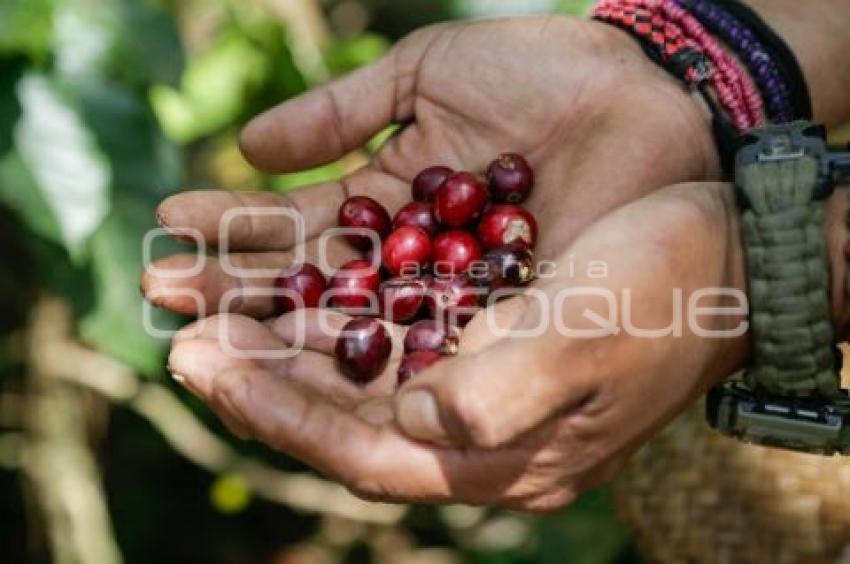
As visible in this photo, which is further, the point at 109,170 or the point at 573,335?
the point at 109,170

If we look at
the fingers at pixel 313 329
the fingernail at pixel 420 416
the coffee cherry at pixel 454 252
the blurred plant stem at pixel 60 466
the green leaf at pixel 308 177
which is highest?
the fingernail at pixel 420 416

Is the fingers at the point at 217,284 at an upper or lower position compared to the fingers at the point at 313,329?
upper

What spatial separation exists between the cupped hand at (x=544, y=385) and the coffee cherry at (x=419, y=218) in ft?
1.74

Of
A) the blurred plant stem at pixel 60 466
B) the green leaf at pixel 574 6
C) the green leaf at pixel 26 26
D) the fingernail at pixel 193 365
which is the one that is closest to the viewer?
the fingernail at pixel 193 365

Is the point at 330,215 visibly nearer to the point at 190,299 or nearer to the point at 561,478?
the point at 190,299

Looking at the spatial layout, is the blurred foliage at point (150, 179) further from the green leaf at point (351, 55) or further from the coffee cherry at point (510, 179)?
the coffee cherry at point (510, 179)

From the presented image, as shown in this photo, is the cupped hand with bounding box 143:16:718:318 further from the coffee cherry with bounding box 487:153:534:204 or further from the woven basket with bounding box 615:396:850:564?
the woven basket with bounding box 615:396:850:564

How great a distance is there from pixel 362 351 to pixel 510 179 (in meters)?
0.49

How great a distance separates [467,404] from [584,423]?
0.70 ft

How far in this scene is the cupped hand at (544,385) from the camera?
4.75 ft

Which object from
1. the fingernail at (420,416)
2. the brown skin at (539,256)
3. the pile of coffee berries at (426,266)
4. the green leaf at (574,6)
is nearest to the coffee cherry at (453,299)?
the pile of coffee berries at (426,266)

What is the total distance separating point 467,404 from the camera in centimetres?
140

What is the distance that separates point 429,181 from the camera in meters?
2.23

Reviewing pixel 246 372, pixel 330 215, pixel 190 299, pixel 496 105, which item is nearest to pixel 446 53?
pixel 496 105
